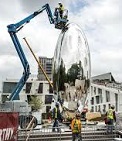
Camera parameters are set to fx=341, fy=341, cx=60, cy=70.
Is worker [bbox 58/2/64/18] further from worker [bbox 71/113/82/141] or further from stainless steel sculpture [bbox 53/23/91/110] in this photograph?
worker [bbox 71/113/82/141]

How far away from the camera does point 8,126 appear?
1104cm

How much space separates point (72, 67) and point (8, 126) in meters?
5.48

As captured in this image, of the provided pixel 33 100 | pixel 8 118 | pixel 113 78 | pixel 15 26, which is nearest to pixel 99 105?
pixel 33 100

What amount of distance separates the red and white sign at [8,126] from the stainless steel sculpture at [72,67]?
173 inches

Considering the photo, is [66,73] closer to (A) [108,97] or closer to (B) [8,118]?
(B) [8,118]

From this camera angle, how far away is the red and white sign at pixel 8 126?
1037cm

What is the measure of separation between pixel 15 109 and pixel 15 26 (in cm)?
723

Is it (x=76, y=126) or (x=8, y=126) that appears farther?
(x=76, y=126)

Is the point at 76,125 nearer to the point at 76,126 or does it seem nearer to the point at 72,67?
the point at 76,126

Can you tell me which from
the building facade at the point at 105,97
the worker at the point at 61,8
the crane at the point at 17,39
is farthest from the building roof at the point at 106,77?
the worker at the point at 61,8

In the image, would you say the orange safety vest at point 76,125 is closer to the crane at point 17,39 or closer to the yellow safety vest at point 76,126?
the yellow safety vest at point 76,126

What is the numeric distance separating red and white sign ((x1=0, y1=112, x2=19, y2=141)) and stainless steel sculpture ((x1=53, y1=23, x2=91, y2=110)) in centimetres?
439

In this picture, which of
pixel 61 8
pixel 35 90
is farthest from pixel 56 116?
pixel 35 90

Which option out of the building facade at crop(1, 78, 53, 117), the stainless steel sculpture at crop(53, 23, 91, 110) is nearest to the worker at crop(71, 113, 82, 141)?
the stainless steel sculpture at crop(53, 23, 91, 110)
